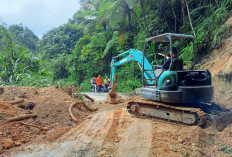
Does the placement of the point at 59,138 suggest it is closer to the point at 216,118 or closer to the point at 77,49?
the point at 216,118

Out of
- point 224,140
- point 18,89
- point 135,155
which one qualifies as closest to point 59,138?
point 135,155

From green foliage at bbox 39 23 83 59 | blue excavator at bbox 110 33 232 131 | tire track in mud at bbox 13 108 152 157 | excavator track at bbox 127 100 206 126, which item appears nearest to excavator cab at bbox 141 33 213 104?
blue excavator at bbox 110 33 232 131

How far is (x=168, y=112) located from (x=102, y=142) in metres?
2.33

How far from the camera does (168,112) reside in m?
5.99

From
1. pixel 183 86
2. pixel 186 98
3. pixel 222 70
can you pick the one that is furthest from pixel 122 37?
pixel 186 98

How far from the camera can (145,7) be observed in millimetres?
15336

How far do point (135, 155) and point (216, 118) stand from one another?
2.38m

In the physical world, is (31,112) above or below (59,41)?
below

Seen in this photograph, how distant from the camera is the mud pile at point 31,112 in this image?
5.15 meters

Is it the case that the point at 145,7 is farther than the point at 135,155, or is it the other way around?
the point at 145,7

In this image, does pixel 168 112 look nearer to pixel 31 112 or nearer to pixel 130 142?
pixel 130 142

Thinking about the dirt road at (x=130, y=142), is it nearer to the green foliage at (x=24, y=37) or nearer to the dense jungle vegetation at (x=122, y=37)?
the dense jungle vegetation at (x=122, y=37)

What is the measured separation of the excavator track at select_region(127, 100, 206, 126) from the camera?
528 cm

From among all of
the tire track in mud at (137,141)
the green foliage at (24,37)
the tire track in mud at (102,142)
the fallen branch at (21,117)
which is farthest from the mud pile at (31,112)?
the green foliage at (24,37)
